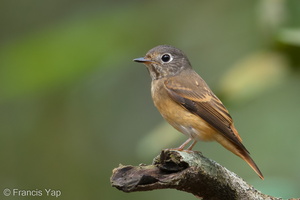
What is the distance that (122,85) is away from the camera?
855 cm

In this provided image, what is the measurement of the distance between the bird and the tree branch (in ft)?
2.45

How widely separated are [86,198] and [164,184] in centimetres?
414

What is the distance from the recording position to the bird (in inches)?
208

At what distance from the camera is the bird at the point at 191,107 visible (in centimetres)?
529

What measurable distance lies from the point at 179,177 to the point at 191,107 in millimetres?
1527

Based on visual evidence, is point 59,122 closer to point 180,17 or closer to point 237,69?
point 180,17

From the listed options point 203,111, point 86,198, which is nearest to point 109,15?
point 203,111

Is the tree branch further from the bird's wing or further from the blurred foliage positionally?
the bird's wing

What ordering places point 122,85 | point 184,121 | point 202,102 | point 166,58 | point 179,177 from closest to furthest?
point 179,177, point 184,121, point 202,102, point 166,58, point 122,85

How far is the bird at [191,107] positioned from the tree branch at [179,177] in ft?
2.45

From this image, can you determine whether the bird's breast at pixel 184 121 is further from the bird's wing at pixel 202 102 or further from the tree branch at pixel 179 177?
the tree branch at pixel 179 177

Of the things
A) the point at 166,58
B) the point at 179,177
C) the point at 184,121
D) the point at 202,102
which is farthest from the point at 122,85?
the point at 179,177

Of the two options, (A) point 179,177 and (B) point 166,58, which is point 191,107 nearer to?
(B) point 166,58

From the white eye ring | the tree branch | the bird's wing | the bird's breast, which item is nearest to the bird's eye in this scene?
the white eye ring
